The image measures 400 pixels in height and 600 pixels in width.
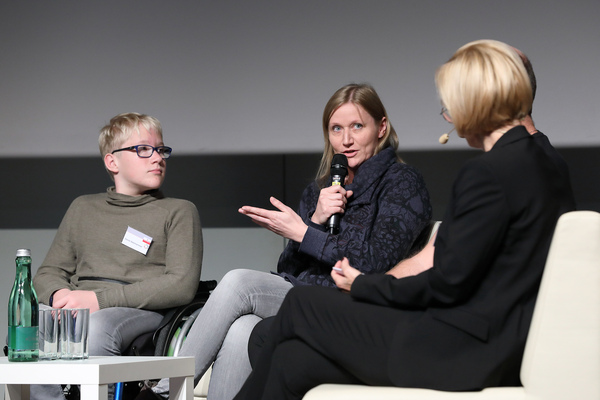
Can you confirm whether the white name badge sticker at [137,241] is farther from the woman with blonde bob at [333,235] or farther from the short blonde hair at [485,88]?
the short blonde hair at [485,88]

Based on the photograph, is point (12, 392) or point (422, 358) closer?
point (422, 358)

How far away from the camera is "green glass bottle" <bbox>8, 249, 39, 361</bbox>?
206cm

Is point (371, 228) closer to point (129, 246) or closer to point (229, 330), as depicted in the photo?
point (229, 330)

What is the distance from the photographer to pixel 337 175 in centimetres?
274

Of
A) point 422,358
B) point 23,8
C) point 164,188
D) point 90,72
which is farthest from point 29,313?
point 23,8

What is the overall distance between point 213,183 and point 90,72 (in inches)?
36.3

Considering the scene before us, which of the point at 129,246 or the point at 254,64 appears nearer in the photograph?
the point at 129,246

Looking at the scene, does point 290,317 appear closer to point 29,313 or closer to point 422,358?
point 422,358

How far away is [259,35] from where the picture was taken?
3.92 metres

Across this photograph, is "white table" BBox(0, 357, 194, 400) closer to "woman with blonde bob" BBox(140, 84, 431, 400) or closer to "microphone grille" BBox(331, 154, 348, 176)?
"woman with blonde bob" BBox(140, 84, 431, 400)

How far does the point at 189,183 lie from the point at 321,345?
2374 mm

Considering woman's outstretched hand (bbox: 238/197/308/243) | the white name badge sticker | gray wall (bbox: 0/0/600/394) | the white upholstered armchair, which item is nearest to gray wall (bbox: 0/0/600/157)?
gray wall (bbox: 0/0/600/394)

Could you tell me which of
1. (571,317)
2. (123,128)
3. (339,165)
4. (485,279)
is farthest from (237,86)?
(571,317)

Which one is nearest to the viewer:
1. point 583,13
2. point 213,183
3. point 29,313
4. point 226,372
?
point 29,313
